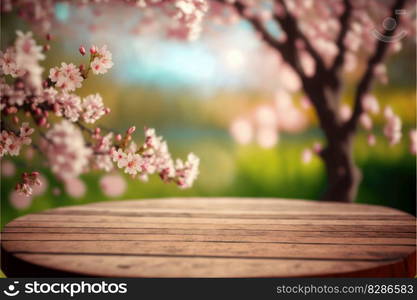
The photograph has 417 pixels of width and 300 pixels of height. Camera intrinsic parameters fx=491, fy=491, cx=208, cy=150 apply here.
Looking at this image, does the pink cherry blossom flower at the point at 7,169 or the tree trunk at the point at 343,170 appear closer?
the tree trunk at the point at 343,170

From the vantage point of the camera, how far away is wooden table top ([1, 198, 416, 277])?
3.60 feet

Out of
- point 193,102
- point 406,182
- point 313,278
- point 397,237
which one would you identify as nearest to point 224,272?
point 313,278

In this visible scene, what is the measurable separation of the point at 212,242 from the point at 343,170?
1679 millimetres

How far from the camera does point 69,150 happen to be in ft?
3.69

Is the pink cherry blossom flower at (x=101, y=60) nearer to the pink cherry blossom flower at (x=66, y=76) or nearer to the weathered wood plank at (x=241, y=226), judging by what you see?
the pink cherry blossom flower at (x=66, y=76)

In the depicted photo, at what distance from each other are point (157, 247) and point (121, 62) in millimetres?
2335

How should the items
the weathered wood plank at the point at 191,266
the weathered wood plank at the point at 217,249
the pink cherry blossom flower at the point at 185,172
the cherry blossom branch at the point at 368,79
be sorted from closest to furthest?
the weathered wood plank at the point at 191,266
the weathered wood plank at the point at 217,249
the pink cherry blossom flower at the point at 185,172
the cherry blossom branch at the point at 368,79

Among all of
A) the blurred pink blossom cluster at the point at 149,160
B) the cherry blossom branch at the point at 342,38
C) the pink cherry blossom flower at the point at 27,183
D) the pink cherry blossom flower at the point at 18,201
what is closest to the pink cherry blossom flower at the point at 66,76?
the blurred pink blossom cluster at the point at 149,160

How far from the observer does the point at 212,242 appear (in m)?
1.33

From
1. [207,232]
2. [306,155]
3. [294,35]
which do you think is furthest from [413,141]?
[207,232]

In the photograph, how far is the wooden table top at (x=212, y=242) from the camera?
1.10 m

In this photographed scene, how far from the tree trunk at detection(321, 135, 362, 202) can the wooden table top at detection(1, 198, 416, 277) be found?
88 centimetres

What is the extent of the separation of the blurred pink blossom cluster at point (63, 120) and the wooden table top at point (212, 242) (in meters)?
0.18

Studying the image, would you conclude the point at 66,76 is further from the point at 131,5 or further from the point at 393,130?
the point at 393,130
